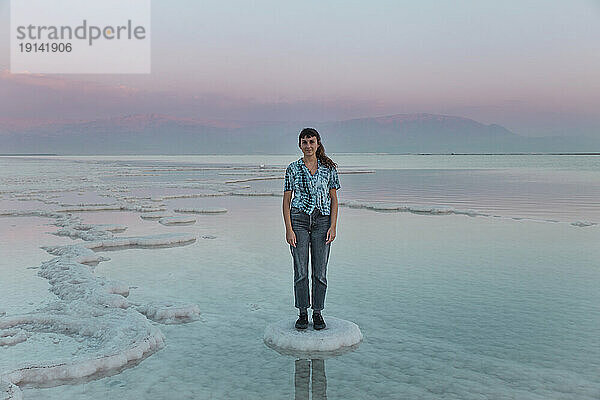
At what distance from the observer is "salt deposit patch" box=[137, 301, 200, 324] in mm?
5285

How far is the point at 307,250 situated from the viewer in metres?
4.79

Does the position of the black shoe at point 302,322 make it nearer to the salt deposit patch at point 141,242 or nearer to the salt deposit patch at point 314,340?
the salt deposit patch at point 314,340

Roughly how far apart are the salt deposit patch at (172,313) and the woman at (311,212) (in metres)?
1.19

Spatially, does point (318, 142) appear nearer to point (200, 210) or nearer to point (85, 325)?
point (85, 325)

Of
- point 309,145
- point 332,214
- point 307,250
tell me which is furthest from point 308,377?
point 309,145

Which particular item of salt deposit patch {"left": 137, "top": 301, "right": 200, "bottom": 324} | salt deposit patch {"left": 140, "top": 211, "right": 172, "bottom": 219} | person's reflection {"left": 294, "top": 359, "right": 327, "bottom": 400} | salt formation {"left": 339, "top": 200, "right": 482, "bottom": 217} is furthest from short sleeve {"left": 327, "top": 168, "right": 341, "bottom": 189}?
salt formation {"left": 339, "top": 200, "right": 482, "bottom": 217}

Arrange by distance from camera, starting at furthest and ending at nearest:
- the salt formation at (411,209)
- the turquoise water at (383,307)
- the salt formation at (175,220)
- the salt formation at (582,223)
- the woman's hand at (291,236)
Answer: the salt formation at (411,209)
the salt formation at (175,220)
the salt formation at (582,223)
the woman's hand at (291,236)
the turquoise water at (383,307)

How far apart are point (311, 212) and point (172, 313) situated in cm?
181

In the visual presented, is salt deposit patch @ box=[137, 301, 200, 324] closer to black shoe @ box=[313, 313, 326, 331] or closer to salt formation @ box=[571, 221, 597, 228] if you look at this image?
black shoe @ box=[313, 313, 326, 331]

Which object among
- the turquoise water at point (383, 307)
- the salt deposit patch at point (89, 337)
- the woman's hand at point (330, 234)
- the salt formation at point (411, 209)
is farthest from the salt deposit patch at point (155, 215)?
the woman's hand at point (330, 234)

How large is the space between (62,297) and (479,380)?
176 inches

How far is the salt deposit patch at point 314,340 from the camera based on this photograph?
14.6 feet

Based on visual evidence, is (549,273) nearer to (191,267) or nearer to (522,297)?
(522,297)

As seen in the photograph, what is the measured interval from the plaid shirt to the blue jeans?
0.19ft
